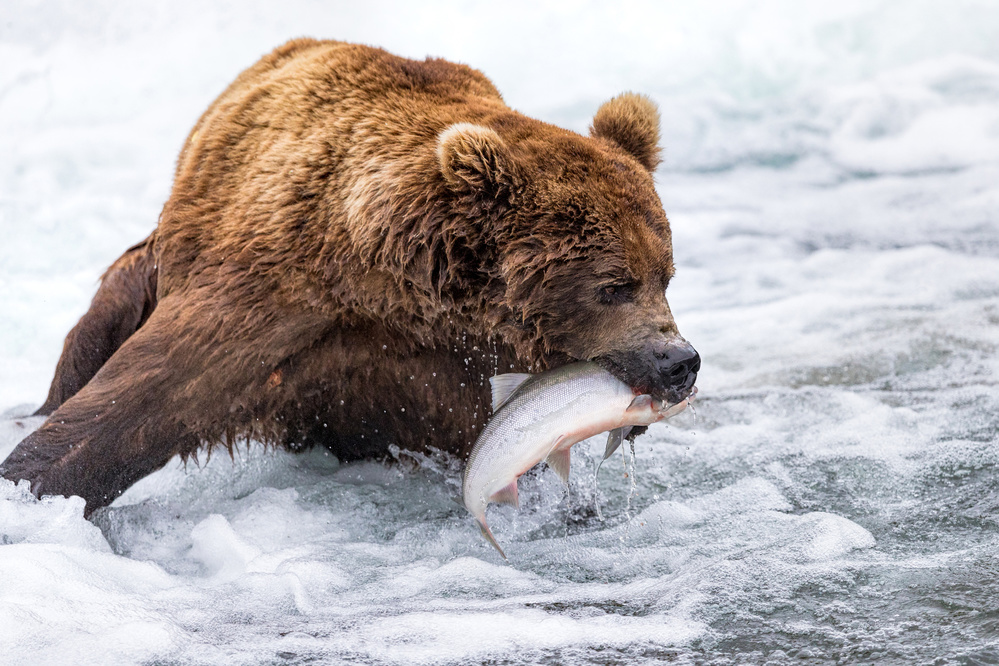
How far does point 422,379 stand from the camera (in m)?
4.10

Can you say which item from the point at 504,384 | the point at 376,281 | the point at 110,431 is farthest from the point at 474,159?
the point at 110,431

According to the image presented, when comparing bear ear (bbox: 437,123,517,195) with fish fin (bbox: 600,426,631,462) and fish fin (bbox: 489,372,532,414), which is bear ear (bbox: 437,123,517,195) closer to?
fish fin (bbox: 489,372,532,414)

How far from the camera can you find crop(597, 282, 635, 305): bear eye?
3.67m

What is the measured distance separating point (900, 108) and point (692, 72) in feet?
9.33

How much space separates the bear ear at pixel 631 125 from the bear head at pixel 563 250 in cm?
43

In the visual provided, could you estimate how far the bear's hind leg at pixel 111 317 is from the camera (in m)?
4.65

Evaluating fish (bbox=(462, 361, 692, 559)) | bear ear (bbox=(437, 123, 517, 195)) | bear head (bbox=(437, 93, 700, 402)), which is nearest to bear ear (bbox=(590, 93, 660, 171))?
bear head (bbox=(437, 93, 700, 402))

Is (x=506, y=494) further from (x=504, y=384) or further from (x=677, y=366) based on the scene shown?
(x=677, y=366)

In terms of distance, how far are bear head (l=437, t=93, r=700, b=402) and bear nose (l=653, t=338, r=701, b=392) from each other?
0.06 metres

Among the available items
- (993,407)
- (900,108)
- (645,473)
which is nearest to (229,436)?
(645,473)

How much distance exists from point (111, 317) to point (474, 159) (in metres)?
1.98

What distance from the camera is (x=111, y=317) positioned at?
15.4ft

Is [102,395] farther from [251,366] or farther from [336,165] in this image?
[336,165]

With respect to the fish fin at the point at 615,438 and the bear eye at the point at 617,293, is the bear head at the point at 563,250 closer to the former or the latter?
the bear eye at the point at 617,293
